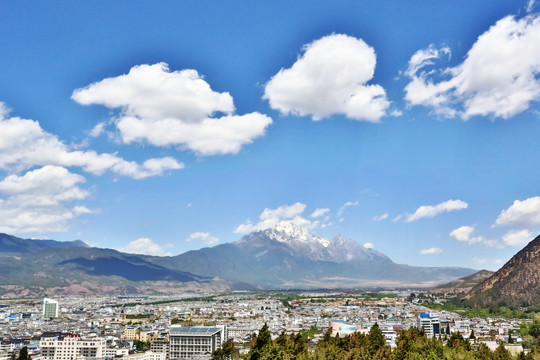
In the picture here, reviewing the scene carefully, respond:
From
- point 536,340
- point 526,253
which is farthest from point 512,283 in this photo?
point 536,340

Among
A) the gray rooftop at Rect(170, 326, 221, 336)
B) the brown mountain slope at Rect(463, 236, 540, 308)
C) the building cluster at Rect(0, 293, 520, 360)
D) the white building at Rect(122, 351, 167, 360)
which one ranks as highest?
the brown mountain slope at Rect(463, 236, 540, 308)

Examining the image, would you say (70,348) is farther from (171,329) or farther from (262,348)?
(262,348)

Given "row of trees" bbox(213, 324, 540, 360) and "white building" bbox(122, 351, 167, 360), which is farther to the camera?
"white building" bbox(122, 351, 167, 360)

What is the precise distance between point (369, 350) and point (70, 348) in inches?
1954

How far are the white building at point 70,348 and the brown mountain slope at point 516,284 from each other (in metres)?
116

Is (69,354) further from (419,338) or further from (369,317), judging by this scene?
(369,317)

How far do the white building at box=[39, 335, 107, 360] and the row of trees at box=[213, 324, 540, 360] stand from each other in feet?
85.6

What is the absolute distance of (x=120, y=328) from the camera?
127250 millimetres

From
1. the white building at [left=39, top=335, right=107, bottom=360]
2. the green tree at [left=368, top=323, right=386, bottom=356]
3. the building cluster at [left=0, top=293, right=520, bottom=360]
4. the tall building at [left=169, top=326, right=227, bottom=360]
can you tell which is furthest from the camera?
the building cluster at [left=0, top=293, right=520, bottom=360]

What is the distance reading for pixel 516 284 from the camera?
164875 millimetres

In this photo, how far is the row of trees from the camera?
56.1 metres

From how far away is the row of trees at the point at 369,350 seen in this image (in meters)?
56.1

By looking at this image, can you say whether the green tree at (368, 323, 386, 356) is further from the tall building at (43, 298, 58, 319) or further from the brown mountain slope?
the tall building at (43, 298, 58, 319)

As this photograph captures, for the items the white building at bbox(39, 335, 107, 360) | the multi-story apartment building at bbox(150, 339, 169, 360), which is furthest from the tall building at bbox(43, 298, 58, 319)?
the white building at bbox(39, 335, 107, 360)
